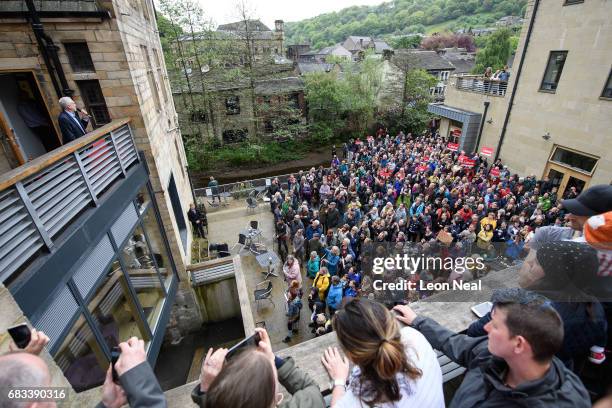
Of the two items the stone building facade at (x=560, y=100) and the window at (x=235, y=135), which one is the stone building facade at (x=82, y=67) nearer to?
the stone building facade at (x=560, y=100)

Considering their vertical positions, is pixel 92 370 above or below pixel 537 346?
below

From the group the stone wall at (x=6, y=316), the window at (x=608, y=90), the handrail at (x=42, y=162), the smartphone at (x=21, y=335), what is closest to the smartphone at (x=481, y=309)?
the smartphone at (x=21, y=335)

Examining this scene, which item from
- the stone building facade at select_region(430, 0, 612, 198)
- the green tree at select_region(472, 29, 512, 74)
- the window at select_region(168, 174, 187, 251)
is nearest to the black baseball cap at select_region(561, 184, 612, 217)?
the window at select_region(168, 174, 187, 251)

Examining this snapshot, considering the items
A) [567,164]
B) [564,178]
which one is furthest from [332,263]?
[567,164]

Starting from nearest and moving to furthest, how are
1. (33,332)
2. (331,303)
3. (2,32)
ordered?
(33,332) < (2,32) < (331,303)

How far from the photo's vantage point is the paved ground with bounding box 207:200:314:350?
7973 mm

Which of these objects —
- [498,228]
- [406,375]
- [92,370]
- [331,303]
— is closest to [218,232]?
[331,303]

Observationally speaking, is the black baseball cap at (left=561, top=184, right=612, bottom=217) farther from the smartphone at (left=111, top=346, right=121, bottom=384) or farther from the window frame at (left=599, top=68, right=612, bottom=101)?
the window frame at (left=599, top=68, right=612, bottom=101)

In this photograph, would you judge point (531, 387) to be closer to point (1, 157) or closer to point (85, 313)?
point (85, 313)

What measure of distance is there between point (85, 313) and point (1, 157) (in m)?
3.71

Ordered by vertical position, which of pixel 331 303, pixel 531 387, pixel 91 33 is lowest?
pixel 331 303

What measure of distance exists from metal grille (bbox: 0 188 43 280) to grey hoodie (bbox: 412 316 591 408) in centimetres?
391

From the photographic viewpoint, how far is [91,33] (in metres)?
5.53

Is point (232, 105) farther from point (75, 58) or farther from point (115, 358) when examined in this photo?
point (115, 358)
